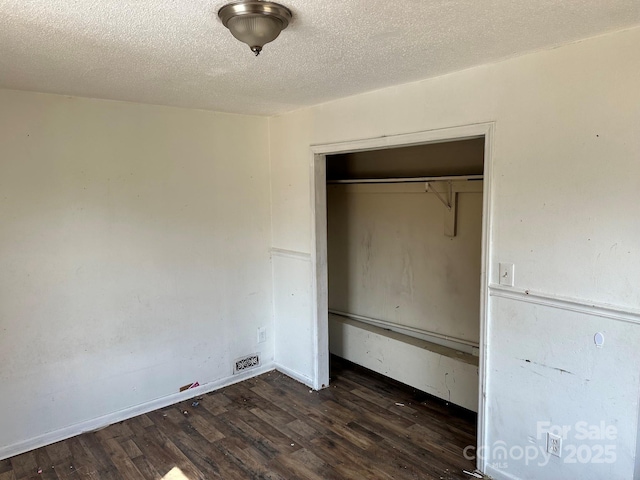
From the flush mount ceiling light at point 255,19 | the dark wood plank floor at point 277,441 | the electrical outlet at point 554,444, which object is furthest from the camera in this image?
the dark wood plank floor at point 277,441

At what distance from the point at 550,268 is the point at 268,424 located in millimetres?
2176

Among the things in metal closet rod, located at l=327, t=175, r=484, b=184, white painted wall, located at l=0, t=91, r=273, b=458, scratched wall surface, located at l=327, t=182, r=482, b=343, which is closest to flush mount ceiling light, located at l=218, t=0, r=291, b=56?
white painted wall, located at l=0, t=91, r=273, b=458

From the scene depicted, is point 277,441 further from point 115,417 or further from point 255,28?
point 255,28

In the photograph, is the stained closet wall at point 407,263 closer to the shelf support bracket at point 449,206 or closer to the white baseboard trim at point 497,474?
the shelf support bracket at point 449,206

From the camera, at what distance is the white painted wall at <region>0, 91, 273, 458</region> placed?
9.09 feet

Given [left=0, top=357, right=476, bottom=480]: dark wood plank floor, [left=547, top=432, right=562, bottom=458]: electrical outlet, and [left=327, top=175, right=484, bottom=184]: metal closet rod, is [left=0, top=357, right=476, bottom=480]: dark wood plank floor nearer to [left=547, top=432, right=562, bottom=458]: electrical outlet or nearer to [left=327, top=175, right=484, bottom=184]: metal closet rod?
[left=547, top=432, right=562, bottom=458]: electrical outlet

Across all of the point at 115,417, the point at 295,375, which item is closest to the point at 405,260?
the point at 295,375

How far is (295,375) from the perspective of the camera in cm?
389

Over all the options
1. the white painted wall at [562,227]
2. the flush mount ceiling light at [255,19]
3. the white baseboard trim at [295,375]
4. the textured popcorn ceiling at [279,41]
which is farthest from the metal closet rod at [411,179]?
the flush mount ceiling light at [255,19]

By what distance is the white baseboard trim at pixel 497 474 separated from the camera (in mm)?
2395

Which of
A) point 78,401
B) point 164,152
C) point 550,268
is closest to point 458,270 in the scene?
point 550,268

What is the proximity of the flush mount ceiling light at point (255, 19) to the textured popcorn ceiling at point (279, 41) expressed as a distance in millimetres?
49

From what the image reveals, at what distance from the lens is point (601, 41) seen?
191 centimetres

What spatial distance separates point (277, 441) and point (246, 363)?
3.48ft
